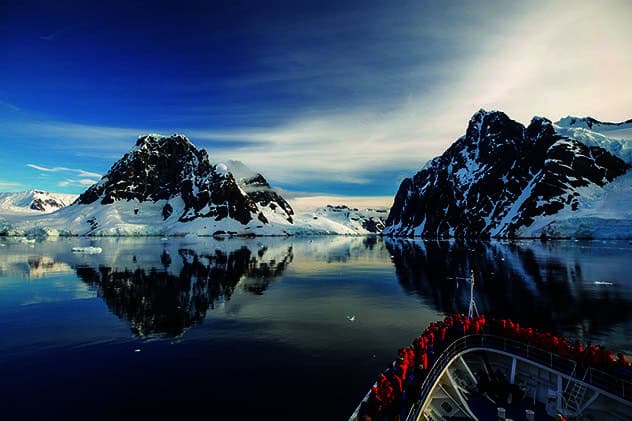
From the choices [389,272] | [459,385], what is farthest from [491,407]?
[389,272]

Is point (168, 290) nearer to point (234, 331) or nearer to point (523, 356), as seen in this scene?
point (234, 331)

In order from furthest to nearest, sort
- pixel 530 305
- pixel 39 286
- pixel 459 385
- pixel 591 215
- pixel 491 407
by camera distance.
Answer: pixel 591 215 < pixel 39 286 < pixel 530 305 < pixel 459 385 < pixel 491 407

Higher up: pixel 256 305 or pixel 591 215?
pixel 591 215

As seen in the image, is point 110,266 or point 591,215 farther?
point 591,215

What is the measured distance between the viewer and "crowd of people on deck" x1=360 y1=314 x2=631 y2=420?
56.5 ft

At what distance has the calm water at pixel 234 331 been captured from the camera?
22.4 m

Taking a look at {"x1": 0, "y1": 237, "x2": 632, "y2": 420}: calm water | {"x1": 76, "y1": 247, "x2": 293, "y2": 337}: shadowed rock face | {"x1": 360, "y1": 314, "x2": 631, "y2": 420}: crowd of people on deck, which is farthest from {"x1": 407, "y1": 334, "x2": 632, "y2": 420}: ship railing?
{"x1": 76, "y1": 247, "x2": 293, "y2": 337}: shadowed rock face

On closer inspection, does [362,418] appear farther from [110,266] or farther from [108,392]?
[110,266]

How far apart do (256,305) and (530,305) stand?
114ft

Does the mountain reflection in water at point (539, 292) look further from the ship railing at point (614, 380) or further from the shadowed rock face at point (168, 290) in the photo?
the shadowed rock face at point (168, 290)

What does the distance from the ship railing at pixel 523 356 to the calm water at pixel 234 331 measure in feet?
15.5

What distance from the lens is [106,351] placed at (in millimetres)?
30578

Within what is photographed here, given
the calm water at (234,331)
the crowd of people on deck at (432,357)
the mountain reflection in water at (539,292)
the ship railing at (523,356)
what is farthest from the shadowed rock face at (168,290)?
the mountain reflection in water at (539,292)

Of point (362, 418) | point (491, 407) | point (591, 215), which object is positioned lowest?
point (491, 407)
